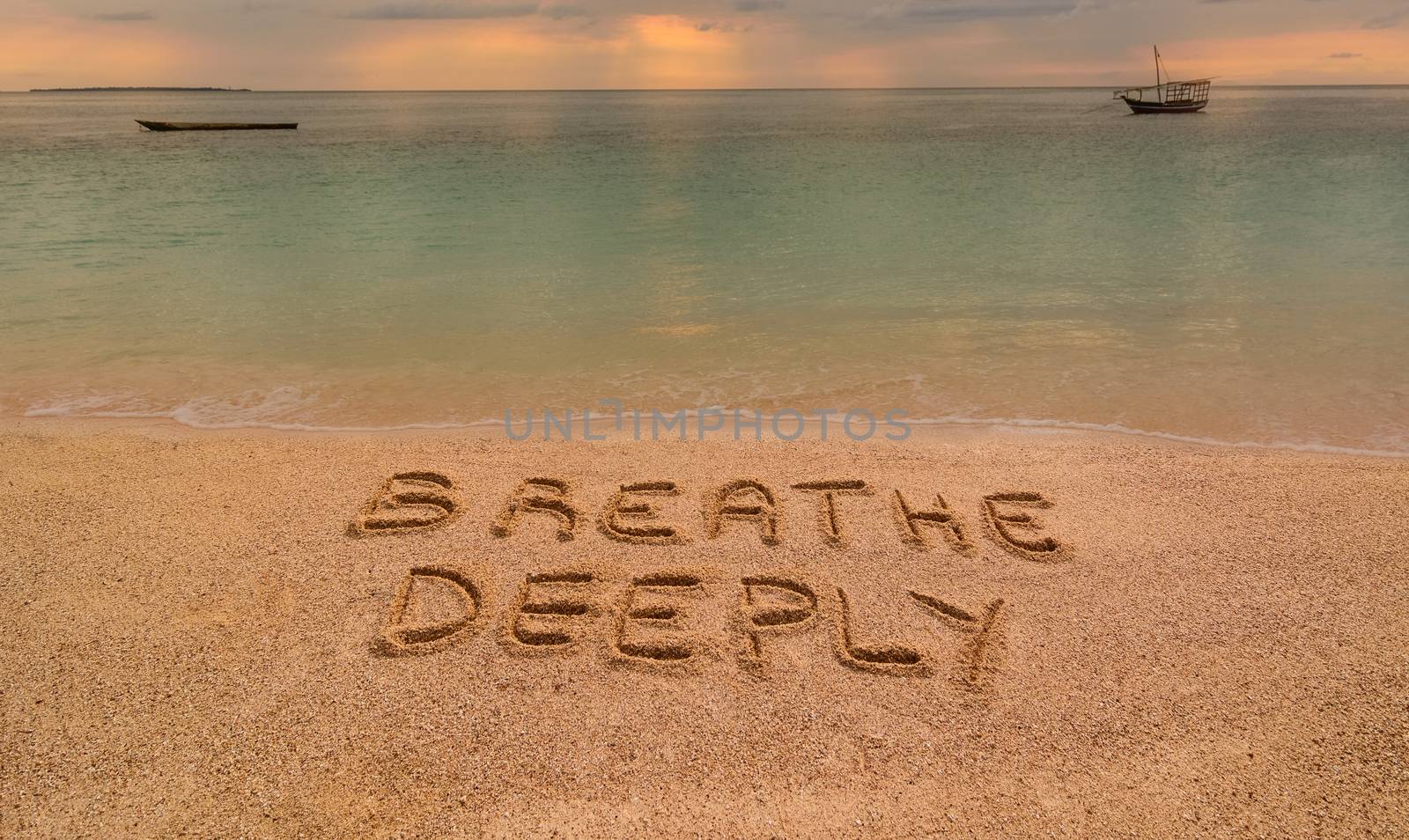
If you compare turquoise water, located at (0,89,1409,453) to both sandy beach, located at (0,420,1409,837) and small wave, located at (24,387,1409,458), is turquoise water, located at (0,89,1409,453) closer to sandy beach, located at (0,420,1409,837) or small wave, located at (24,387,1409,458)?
small wave, located at (24,387,1409,458)

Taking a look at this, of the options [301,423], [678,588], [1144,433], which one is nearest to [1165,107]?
[1144,433]

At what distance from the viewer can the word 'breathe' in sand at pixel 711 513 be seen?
4.10m

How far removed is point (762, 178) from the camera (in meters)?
23.7

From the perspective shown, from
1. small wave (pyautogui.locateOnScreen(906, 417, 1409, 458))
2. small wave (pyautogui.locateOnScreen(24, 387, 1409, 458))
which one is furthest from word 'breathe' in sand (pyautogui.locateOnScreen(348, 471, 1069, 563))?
small wave (pyautogui.locateOnScreen(906, 417, 1409, 458))

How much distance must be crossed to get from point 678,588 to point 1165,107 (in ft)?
249

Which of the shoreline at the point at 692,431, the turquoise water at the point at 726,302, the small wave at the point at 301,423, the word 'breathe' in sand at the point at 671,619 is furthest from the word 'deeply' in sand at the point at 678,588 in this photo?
the turquoise water at the point at 726,302

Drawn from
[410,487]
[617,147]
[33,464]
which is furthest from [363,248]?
[617,147]

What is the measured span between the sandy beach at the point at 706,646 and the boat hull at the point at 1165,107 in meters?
71.9

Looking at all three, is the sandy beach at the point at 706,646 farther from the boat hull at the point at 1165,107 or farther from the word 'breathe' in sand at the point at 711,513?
the boat hull at the point at 1165,107

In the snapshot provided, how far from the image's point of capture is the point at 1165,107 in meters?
63.6

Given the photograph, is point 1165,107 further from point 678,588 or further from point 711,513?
point 678,588

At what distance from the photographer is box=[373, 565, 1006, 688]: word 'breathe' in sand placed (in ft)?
10.5

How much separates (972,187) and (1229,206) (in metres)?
6.03

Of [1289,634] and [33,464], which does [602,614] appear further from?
[33,464]
